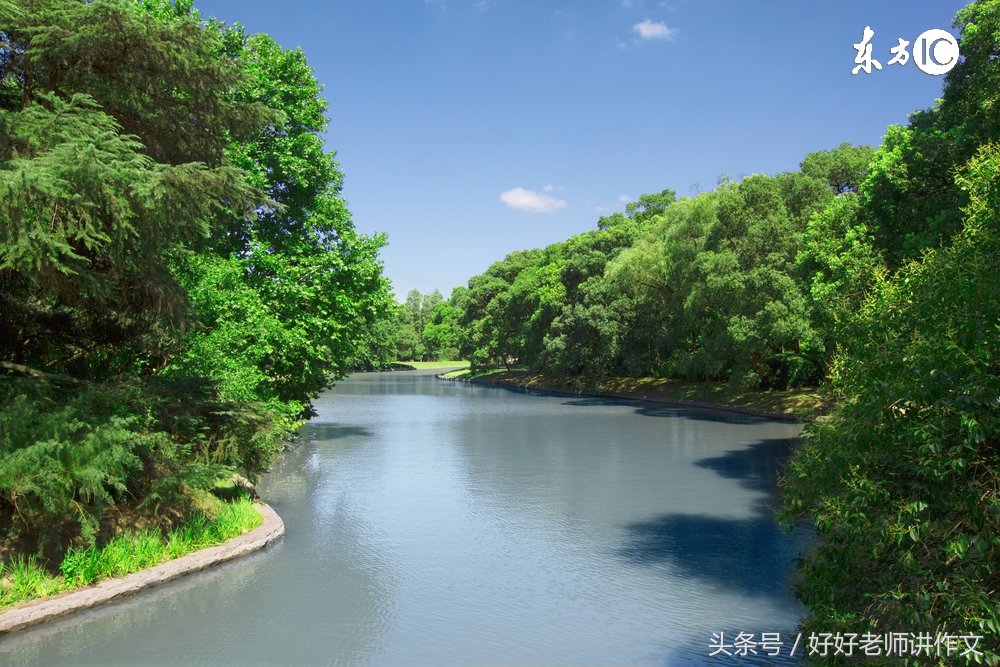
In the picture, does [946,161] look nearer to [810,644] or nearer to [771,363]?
[810,644]

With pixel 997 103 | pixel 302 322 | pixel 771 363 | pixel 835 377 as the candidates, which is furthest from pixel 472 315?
pixel 835 377

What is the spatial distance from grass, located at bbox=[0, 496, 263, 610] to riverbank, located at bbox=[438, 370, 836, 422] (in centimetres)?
1835

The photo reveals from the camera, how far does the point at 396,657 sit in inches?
343

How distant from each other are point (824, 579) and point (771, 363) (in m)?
37.8

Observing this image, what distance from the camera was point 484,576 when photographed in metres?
12.0

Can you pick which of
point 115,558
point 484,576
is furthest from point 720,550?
point 115,558

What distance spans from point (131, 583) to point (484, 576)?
216 inches

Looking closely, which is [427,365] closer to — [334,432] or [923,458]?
[334,432]

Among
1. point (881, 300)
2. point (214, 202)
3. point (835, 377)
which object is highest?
point (214, 202)

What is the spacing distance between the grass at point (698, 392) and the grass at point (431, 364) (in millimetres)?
50201

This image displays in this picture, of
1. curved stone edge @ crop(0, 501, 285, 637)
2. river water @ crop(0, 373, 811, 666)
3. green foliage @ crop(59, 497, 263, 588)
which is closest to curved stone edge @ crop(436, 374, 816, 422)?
river water @ crop(0, 373, 811, 666)

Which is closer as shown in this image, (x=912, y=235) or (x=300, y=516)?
(x=300, y=516)

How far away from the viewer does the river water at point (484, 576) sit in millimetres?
8820

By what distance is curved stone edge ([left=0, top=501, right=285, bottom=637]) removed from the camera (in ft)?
28.9
